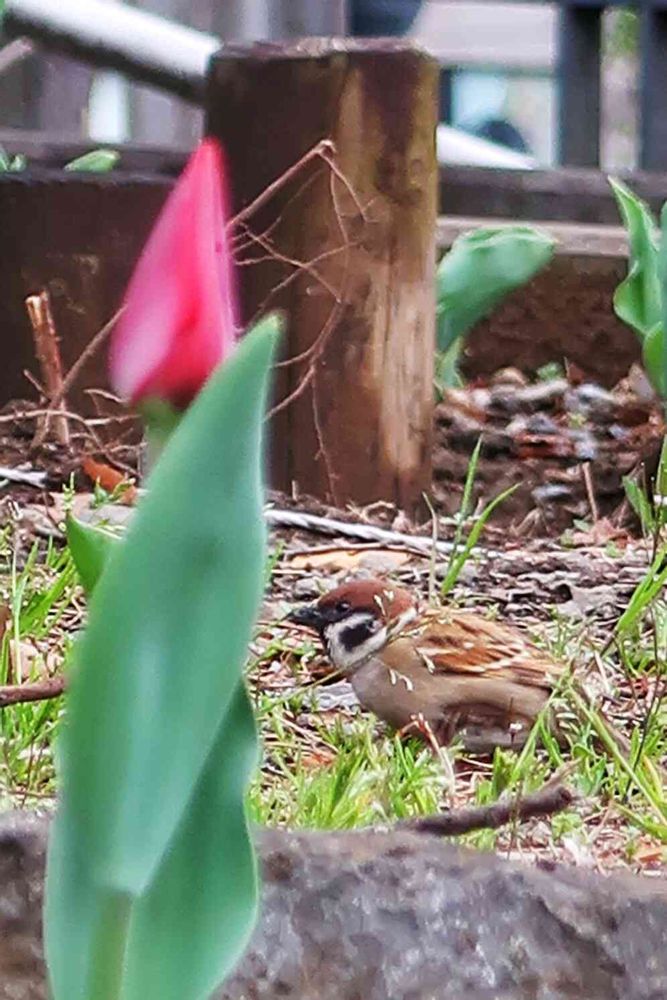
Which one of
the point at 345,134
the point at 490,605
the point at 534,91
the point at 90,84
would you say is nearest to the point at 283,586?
the point at 490,605

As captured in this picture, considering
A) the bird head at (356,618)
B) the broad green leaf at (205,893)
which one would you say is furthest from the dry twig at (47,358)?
the broad green leaf at (205,893)

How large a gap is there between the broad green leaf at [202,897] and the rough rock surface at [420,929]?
0.57m

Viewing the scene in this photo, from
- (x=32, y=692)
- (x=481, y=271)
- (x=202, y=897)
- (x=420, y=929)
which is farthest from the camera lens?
(x=481, y=271)

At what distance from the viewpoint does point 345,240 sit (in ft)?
12.4

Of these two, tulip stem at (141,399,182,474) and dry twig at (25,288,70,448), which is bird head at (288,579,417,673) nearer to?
dry twig at (25,288,70,448)

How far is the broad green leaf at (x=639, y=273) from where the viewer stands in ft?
11.4

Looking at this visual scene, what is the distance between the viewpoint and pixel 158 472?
0.93 meters

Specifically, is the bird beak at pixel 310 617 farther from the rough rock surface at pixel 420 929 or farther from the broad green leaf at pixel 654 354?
the rough rock surface at pixel 420 929

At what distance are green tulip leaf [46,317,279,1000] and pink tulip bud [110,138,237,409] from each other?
0.20ft

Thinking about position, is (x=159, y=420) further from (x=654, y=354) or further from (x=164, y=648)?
(x=654, y=354)

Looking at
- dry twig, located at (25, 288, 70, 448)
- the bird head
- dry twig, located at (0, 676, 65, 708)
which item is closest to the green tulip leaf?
dry twig, located at (0, 676, 65, 708)

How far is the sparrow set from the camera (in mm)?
2615

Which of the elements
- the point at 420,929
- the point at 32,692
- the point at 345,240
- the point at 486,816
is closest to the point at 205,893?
the point at 420,929

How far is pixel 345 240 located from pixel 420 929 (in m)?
2.28
